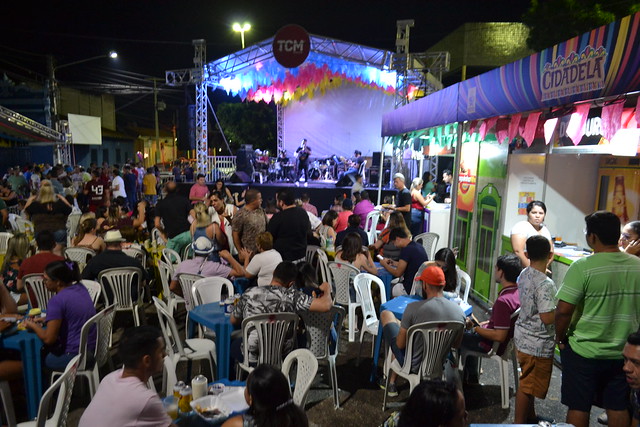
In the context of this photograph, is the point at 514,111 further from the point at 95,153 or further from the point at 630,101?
the point at 95,153

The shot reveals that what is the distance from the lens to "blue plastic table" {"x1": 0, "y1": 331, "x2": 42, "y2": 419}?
126 inches

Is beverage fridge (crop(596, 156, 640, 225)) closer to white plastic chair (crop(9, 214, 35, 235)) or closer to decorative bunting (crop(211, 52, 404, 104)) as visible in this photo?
white plastic chair (crop(9, 214, 35, 235))

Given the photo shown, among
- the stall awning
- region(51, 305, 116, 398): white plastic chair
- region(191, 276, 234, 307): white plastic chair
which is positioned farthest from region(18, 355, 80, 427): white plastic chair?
the stall awning

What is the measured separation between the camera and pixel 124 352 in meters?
2.16

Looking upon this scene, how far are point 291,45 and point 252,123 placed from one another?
13397mm

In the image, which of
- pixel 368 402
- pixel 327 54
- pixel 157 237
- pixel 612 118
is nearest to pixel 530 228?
pixel 612 118

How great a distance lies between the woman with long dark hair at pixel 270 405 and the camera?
6.04 feet

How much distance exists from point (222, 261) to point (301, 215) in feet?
3.72

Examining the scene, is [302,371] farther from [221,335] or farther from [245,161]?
[245,161]

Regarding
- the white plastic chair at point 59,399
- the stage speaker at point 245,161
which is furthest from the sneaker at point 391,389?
the stage speaker at point 245,161

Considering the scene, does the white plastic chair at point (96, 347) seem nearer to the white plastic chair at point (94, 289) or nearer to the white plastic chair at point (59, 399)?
the white plastic chair at point (94, 289)

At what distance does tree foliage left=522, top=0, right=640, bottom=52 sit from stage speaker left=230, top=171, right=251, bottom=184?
12562 mm

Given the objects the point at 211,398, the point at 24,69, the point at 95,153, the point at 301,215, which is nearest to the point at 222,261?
the point at 301,215

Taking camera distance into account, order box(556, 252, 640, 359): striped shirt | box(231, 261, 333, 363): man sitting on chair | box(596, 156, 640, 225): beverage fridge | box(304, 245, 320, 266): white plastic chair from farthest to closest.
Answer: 1. box(304, 245, 320, 266): white plastic chair
2. box(596, 156, 640, 225): beverage fridge
3. box(231, 261, 333, 363): man sitting on chair
4. box(556, 252, 640, 359): striped shirt
